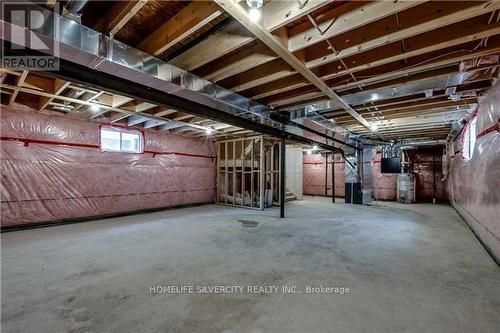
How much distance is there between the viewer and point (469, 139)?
400 cm

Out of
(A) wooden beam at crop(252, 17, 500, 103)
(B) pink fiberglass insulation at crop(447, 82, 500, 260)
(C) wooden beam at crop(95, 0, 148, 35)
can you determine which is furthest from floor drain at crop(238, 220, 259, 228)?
(C) wooden beam at crop(95, 0, 148, 35)

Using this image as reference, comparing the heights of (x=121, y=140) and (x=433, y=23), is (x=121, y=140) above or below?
below

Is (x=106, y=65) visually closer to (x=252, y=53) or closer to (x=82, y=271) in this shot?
(x=252, y=53)

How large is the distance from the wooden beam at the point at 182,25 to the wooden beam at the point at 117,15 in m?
0.31

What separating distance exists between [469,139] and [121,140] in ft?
23.2

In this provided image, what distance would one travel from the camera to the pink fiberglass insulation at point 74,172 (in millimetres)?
3986

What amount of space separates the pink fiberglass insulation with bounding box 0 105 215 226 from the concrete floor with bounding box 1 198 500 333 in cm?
58

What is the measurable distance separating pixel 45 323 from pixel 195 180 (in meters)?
5.51

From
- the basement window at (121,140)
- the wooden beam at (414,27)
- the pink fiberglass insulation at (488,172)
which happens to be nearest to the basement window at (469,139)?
the pink fiberglass insulation at (488,172)

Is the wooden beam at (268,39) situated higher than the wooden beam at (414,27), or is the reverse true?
the wooden beam at (414,27)

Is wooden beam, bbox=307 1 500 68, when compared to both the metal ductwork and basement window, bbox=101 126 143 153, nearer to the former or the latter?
basement window, bbox=101 126 143 153

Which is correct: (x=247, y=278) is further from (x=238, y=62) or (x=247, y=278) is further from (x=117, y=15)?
(x=117, y=15)

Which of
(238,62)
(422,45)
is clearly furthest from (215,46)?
(422,45)

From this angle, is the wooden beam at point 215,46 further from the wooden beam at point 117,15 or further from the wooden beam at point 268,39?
the wooden beam at point 117,15
